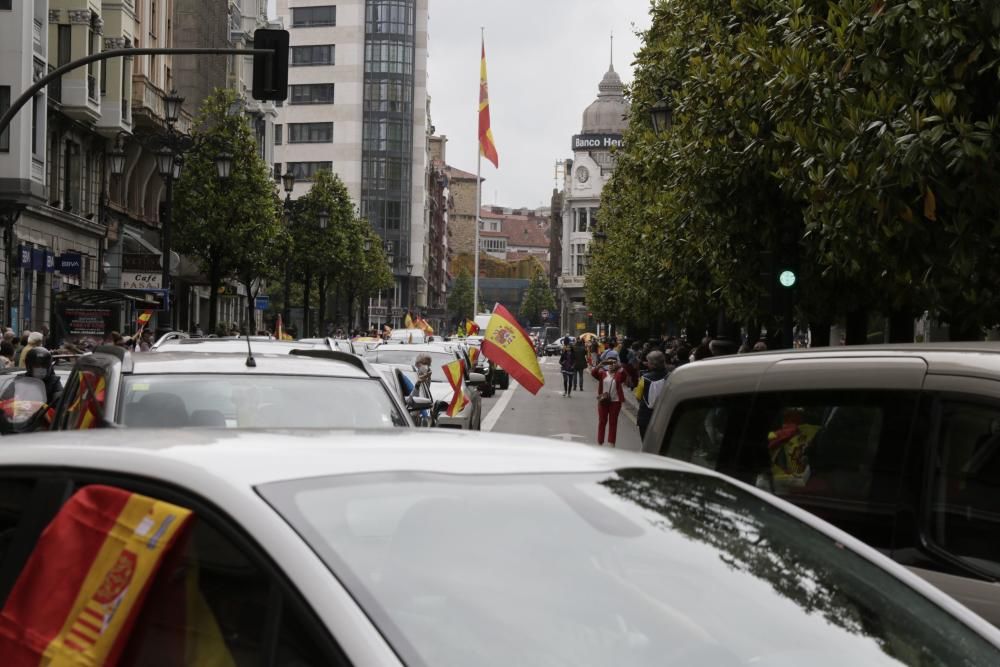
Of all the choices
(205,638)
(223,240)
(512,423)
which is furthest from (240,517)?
(223,240)

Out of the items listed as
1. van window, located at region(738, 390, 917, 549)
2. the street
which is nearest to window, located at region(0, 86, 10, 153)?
the street

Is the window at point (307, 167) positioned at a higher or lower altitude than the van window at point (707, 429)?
higher

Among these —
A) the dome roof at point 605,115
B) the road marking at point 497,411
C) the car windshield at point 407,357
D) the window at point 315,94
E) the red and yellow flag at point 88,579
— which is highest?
the dome roof at point 605,115

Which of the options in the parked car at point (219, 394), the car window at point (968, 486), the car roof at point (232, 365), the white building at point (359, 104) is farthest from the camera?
the white building at point (359, 104)

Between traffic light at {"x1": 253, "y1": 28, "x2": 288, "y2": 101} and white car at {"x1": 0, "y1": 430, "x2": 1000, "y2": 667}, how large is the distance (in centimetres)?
1887

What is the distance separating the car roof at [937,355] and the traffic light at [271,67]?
1662 centimetres

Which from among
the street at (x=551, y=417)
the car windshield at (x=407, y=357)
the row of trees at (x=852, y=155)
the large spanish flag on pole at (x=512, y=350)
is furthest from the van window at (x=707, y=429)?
the car windshield at (x=407, y=357)

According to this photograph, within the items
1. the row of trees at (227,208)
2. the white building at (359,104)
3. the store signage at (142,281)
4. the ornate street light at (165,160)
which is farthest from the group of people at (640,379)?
the white building at (359,104)

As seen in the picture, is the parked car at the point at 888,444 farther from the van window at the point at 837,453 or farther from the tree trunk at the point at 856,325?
the tree trunk at the point at 856,325

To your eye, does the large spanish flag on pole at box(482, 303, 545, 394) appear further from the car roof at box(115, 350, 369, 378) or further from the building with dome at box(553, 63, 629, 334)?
the building with dome at box(553, 63, 629, 334)

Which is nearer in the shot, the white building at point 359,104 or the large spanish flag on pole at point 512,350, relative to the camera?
the large spanish flag on pole at point 512,350

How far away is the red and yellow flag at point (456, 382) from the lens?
78.1 feet

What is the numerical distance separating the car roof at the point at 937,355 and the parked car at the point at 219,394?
2.97m

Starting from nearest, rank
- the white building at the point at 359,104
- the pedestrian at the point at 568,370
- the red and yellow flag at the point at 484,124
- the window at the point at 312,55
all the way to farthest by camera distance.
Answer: the pedestrian at the point at 568,370 → the red and yellow flag at the point at 484,124 → the white building at the point at 359,104 → the window at the point at 312,55
